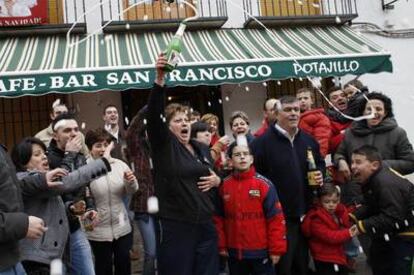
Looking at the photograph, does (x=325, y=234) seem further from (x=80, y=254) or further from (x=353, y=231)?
(x=80, y=254)

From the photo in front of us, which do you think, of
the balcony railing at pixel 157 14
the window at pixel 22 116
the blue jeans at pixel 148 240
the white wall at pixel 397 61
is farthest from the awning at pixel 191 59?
the blue jeans at pixel 148 240

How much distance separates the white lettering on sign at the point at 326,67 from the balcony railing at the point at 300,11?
6.33 feet

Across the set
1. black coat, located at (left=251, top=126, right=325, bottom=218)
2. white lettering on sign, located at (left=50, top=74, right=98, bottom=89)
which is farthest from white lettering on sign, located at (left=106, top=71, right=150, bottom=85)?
black coat, located at (left=251, top=126, right=325, bottom=218)

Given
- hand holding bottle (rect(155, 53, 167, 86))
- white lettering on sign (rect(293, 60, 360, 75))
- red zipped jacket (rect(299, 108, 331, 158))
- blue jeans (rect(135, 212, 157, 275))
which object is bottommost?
blue jeans (rect(135, 212, 157, 275))

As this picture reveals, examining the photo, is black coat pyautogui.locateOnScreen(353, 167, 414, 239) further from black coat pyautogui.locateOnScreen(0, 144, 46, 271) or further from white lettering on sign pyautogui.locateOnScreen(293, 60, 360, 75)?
white lettering on sign pyautogui.locateOnScreen(293, 60, 360, 75)

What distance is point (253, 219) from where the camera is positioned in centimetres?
442

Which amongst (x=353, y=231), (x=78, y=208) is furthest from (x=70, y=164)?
(x=353, y=231)

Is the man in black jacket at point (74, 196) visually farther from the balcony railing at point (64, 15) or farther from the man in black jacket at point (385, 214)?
the balcony railing at point (64, 15)

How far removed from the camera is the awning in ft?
25.9

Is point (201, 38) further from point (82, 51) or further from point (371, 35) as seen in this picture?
point (371, 35)

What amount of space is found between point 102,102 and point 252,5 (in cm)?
359

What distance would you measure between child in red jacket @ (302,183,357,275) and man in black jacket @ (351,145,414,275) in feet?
0.80

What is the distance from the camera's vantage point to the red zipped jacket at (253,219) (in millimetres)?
4387

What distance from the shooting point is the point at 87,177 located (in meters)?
3.91
